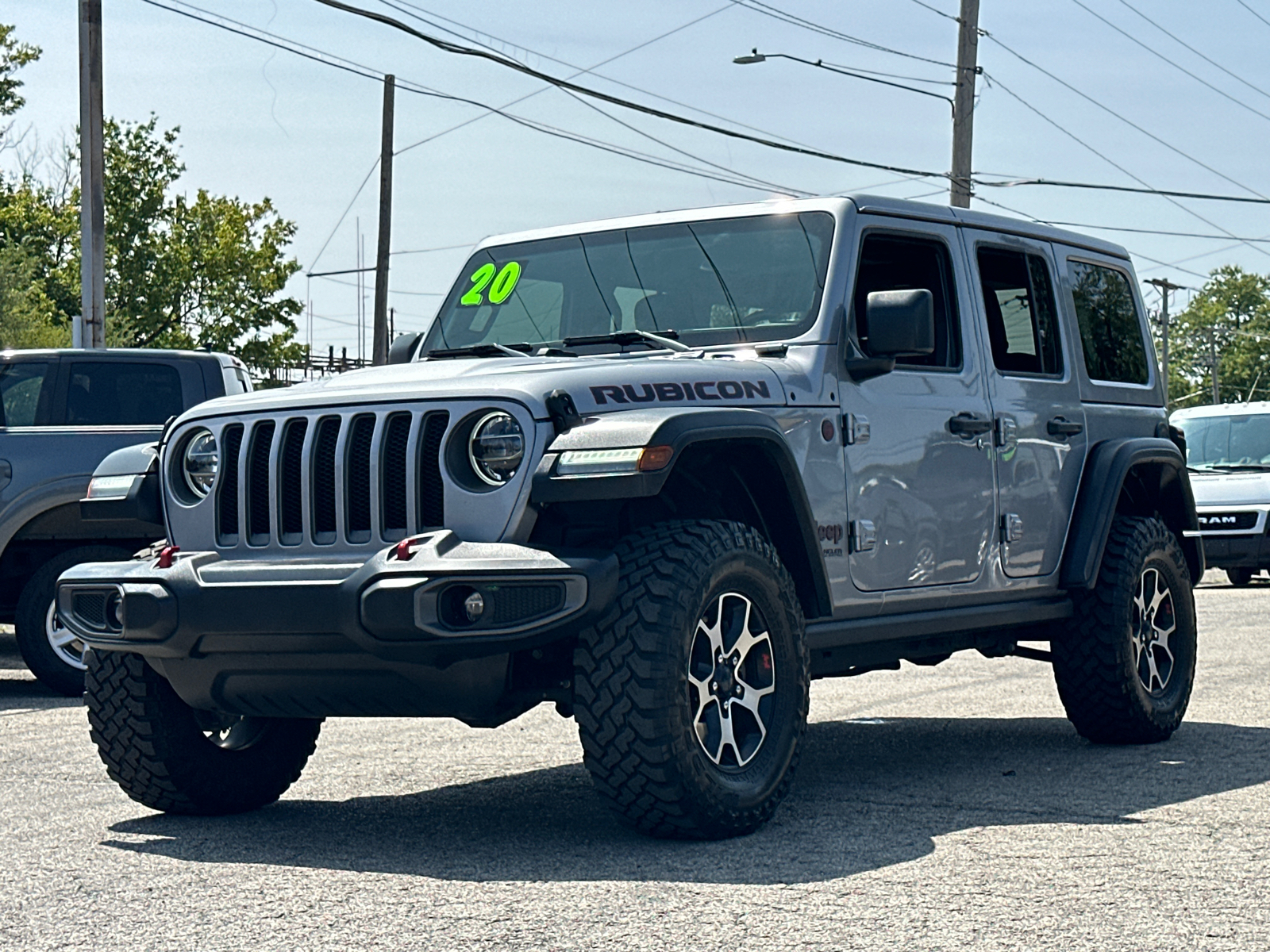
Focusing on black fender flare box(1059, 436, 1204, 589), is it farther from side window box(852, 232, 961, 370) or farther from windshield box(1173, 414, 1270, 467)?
windshield box(1173, 414, 1270, 467)

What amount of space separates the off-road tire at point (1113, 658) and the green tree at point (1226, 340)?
4886 inches

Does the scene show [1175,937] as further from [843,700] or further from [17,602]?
[17,602]

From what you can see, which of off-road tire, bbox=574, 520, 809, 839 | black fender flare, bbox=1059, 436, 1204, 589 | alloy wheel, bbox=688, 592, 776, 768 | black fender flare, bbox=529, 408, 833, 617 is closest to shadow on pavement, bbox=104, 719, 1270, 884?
off-road tire, bbox=574, 520, 809, 839

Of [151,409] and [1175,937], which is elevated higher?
[151,409]

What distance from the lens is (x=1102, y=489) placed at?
812 centimetres

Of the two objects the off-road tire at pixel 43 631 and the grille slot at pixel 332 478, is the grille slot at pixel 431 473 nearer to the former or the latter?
the grille slot at pixel 332 478

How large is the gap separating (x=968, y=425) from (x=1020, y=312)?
0.97 m

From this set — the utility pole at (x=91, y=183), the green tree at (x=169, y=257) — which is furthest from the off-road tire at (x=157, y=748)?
the green tree at (x=169, y=257)

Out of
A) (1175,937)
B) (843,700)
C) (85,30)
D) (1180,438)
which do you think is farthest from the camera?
(85,30)

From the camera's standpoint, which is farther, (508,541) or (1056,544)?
(1056,544)

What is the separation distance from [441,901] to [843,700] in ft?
18.6

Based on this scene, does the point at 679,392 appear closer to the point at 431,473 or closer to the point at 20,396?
the point at 431,473

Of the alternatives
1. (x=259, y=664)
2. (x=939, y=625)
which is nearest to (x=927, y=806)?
(x=939, y=625)

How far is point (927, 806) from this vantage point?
6477mm
